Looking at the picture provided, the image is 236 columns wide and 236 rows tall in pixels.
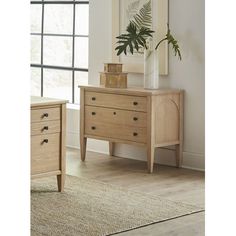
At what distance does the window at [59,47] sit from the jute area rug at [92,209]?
2244 mm

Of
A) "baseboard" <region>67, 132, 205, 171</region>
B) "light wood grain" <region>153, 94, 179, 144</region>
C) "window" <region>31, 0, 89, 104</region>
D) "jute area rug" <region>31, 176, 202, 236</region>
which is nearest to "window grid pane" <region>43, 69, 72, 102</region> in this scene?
"window" <region>31, 0, 89, 104</region>

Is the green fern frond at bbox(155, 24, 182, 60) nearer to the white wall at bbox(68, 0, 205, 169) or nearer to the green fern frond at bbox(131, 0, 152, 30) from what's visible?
the white wall at bbox(68, 0, 205, 169)

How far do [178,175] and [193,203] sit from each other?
1.05 m

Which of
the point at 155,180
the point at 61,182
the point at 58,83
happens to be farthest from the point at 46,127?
the point at 58,83

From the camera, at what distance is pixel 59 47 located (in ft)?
24.5

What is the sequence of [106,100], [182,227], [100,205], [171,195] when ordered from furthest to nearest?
[106,100] → [171,195] → [100,205] → [182,227]

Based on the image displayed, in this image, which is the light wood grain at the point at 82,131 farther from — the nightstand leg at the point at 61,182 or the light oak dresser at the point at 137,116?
the nightstand leg at the point at 61,182

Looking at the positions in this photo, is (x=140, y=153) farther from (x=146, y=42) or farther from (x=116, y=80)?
(x=146, y=42)

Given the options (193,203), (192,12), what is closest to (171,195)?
(193,203)

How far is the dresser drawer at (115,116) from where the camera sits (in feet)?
18.9

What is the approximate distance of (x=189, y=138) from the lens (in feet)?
19.6
